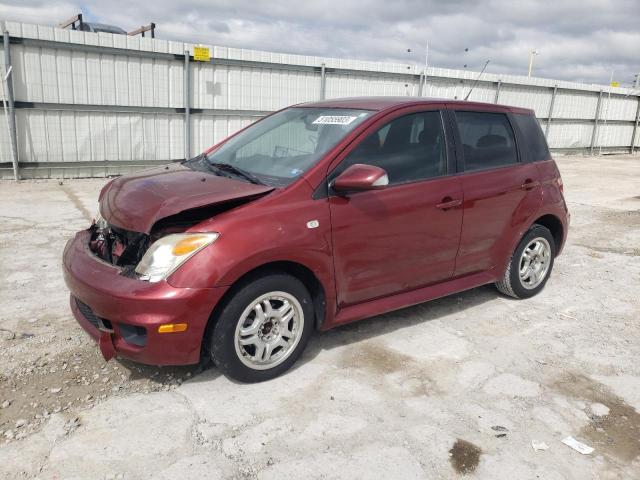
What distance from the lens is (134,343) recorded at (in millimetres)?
2977

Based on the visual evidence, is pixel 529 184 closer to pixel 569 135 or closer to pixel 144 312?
pixel 144 312

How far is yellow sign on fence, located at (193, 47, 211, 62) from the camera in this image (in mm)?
10992

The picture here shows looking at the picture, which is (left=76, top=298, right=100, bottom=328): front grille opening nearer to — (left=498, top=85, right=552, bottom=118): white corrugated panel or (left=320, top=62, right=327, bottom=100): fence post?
(left=320, top=62, right=327, bottom=100): fence post

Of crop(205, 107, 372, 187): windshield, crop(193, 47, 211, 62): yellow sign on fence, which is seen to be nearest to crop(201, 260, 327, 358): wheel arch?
crop(205, 107, 372, 187): windshield

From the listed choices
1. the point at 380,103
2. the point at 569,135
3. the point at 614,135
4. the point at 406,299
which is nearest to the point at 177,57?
the point at 380,103

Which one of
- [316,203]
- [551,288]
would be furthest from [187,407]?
[551,288]

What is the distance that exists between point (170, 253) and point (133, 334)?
0.51 m

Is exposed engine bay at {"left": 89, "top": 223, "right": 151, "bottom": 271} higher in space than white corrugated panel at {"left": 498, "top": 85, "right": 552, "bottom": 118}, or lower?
lower

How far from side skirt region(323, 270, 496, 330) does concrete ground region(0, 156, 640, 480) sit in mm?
291

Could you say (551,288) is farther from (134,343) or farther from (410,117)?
(134,343)

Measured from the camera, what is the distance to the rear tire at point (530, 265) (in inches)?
185

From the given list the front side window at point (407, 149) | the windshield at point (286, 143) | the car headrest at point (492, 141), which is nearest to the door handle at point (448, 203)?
the front side window at point (407, 149)

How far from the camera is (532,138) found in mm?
4789

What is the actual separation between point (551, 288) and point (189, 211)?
12.6 ft
